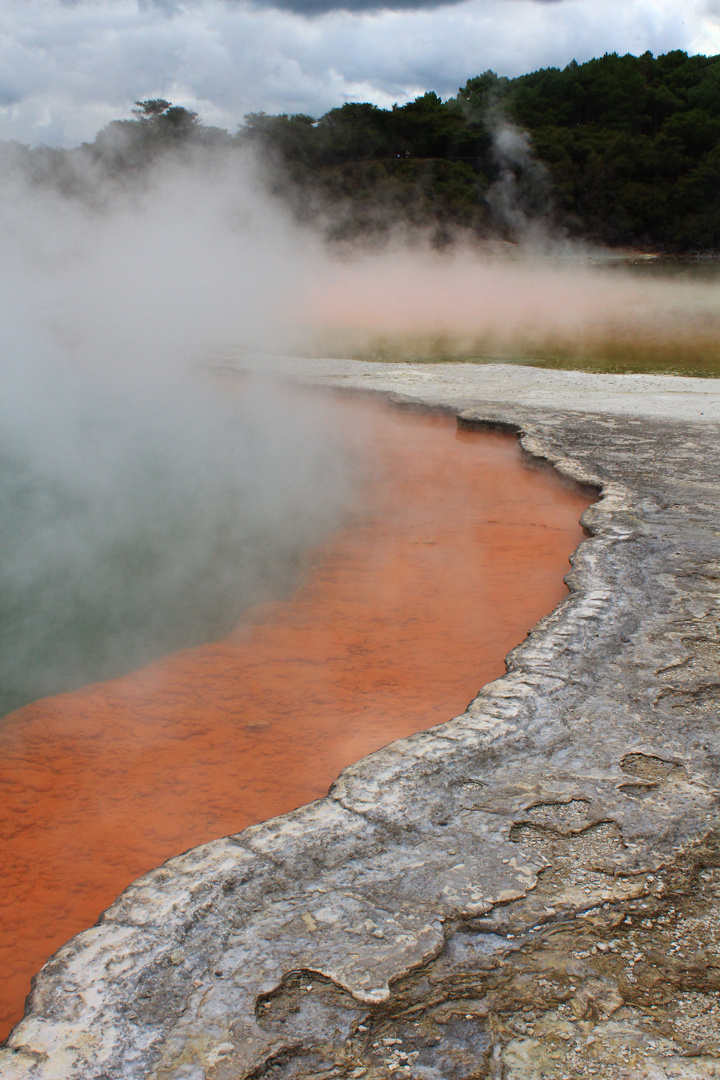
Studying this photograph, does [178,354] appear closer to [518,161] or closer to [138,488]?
[138,488]

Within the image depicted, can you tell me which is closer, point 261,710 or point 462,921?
point 462,921

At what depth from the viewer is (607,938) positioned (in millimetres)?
1314

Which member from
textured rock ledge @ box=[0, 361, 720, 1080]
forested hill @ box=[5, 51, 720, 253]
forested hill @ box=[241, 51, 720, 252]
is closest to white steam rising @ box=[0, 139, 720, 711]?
textured rock ledge @ box=[0, 361, 720, 1080]

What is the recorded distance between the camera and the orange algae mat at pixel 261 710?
6.07 feet

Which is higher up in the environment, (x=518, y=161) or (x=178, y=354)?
(x=518, y=161)

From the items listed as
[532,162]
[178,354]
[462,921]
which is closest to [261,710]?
[462,921]

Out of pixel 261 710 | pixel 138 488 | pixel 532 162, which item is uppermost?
pixel 532 162

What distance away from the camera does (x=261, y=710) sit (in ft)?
7.74

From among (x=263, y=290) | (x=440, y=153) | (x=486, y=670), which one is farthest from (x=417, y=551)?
(x=440, y=153)

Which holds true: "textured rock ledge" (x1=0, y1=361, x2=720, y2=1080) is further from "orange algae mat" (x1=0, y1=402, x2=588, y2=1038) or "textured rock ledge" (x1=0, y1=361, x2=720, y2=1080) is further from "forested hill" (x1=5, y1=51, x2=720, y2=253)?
"forested hill" (x1=5, y1=51, x2=720, y2=253)

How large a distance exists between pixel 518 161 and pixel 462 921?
32232 mm

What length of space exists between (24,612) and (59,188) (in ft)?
43.4

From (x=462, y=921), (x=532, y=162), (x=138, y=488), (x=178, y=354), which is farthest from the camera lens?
(x=532, y=162)

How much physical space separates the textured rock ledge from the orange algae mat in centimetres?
34
